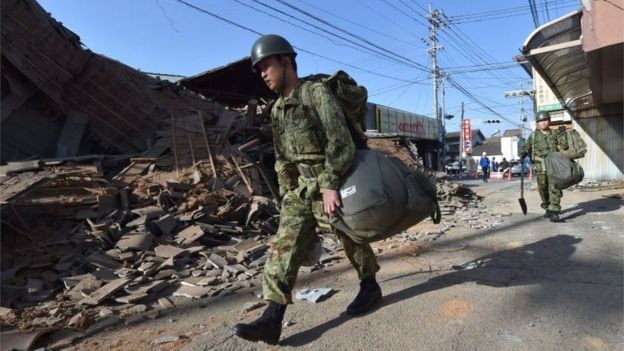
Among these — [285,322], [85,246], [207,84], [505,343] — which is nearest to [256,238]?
[85,246]

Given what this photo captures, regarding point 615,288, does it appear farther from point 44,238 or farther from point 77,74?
point 77,74

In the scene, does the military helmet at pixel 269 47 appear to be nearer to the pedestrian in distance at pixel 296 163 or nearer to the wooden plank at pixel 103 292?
the pedestrian in distance at pixel 296 163

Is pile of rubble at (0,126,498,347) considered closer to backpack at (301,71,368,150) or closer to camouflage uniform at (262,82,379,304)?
camouflage uniform at (262,82,379,304)

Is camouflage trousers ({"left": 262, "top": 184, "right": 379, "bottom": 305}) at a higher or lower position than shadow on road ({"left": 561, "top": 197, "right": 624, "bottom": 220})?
higher

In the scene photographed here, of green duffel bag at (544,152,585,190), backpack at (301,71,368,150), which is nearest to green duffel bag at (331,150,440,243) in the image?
backpack at (301,71,368,150)

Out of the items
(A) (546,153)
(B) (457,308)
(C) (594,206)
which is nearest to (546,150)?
(A) (546,153)

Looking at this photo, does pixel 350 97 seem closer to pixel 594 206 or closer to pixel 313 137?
pixel 313 137

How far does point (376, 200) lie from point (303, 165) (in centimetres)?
57

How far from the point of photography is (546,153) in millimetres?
7148

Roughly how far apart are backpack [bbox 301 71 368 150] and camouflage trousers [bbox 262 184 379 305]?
0.50 m

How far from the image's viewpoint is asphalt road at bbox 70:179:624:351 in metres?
2.72

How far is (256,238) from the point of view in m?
7.01

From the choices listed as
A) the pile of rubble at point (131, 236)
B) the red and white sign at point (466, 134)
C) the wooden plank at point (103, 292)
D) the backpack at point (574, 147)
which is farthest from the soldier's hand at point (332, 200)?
the red and white sign at point (466, 134)

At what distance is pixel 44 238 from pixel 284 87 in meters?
5.00
